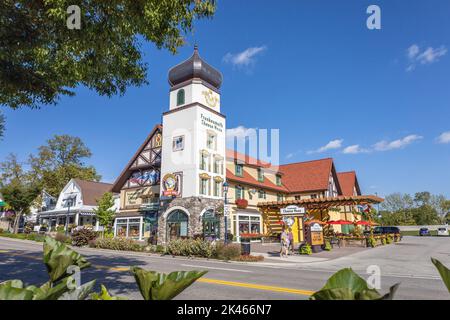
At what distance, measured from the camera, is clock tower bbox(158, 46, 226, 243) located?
2781 centimetres

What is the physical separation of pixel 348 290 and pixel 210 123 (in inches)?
1153

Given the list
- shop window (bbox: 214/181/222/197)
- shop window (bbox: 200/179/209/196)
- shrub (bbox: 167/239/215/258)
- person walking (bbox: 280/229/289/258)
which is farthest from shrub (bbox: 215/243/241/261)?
shop window (bbox: 214/181/222/197)

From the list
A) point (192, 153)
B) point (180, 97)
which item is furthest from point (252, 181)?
point (180, 97)

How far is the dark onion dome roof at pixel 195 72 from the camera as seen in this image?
98.0 ft

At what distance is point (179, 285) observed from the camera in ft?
4.46

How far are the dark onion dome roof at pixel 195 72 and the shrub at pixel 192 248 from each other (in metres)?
16.3

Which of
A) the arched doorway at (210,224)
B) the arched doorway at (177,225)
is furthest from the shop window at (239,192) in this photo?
the arched doorway at (177,225)

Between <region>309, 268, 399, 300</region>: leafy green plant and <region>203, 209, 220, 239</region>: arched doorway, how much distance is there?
26521mm

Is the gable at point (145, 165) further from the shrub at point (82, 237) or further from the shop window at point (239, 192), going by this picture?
the shop window at point (239, 192)

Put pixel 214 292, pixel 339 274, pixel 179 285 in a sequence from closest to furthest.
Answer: pixel 339 274
pixel 179 285
pixel 214 292

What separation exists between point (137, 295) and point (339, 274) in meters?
7.90

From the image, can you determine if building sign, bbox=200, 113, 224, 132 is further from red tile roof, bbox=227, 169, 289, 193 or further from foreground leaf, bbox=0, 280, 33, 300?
foreground leaf, bbox=0, 280, 33, 300

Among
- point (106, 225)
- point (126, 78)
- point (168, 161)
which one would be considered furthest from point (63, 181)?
point (126, 78)
